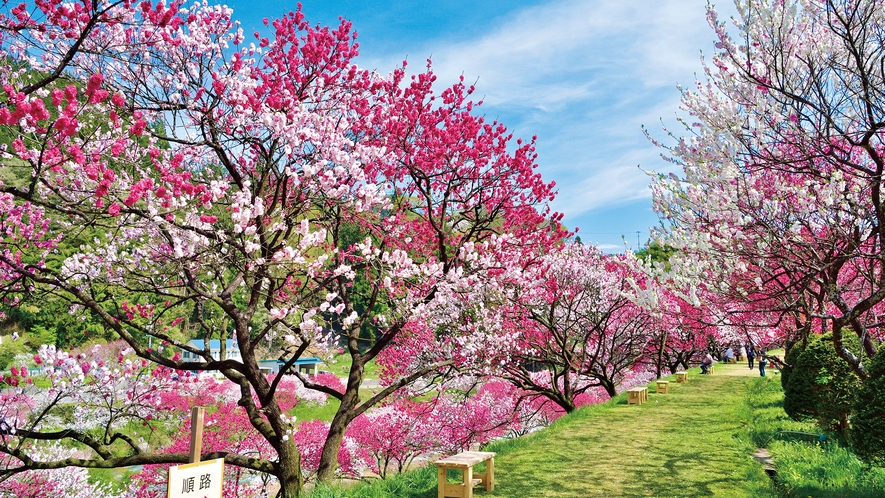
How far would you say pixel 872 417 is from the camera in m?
6.55

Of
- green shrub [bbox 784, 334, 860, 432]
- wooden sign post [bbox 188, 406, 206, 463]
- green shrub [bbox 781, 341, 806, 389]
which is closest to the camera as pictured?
wooden sign post [bbox 188, 406, 206, 463]

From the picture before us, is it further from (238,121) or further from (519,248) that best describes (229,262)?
(519,248)

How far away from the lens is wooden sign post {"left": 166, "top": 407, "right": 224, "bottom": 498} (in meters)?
4.37

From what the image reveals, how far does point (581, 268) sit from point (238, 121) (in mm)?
13181

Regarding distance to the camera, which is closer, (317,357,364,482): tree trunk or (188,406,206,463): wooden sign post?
(188,406,206,463): wooden sign post

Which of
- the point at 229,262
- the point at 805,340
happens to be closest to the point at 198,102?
the point at 229,262

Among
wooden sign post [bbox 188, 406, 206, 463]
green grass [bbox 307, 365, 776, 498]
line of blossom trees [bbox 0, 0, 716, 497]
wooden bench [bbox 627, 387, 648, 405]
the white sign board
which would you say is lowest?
green grass [bbox 307, 365, 776, 498]

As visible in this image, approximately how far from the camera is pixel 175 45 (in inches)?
276

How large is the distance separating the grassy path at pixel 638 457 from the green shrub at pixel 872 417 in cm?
128

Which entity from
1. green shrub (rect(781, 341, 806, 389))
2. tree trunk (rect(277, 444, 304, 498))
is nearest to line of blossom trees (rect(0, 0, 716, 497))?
tree trunk (rect(277, 444, 304, 498))

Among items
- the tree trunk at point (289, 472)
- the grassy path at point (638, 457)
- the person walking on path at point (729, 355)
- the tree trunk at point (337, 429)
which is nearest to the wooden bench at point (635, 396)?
the grassy path at point (638, 457)

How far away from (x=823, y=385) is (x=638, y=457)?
364 centimetres

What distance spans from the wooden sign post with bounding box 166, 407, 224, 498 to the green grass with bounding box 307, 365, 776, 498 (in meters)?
1.86

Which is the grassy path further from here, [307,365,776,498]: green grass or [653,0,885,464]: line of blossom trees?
→ [653,0,885,464]: line of blossom trees
